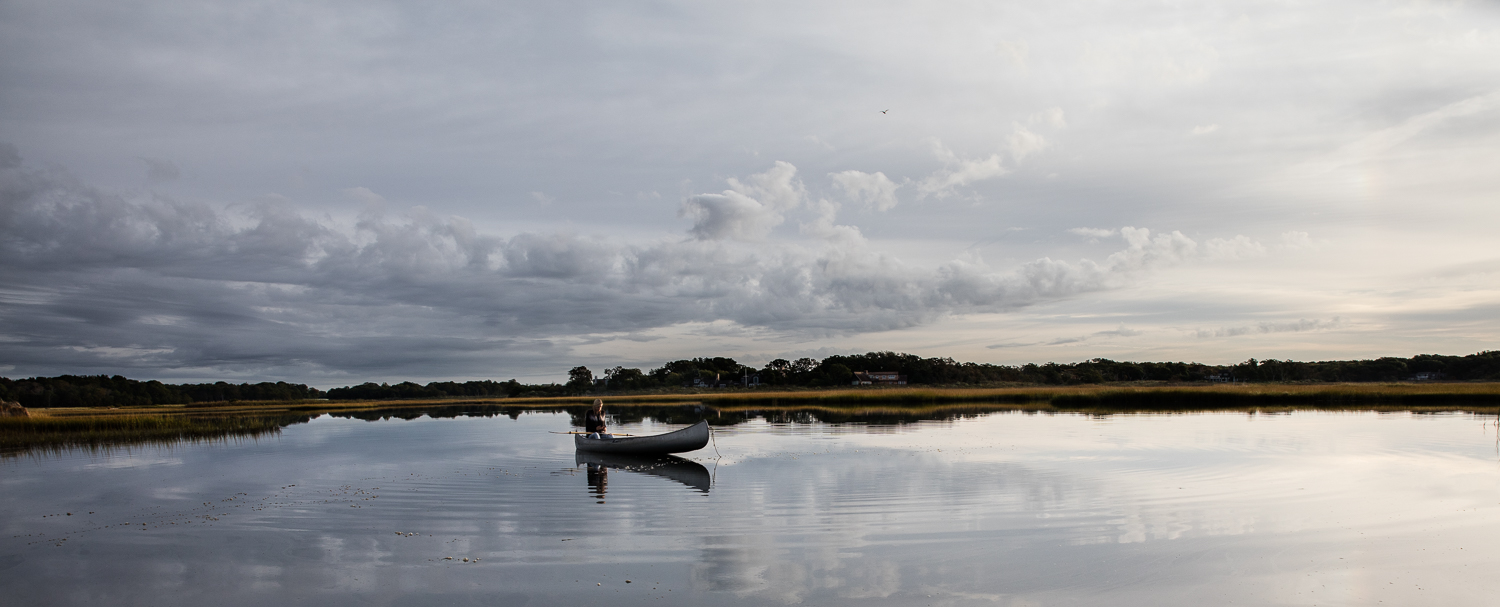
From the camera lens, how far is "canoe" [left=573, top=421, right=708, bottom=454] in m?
21.8

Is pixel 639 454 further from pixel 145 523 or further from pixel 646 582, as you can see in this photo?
pixel 646 582

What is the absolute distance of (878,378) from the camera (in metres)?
141

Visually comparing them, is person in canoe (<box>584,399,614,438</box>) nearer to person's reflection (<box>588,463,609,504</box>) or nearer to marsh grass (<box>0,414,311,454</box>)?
person's reflection (<box>588,463,609,504</box>)

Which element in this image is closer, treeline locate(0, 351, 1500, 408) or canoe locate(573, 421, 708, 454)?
canoe locate(573, 421, 708, 454)

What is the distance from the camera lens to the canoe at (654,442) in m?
21.8

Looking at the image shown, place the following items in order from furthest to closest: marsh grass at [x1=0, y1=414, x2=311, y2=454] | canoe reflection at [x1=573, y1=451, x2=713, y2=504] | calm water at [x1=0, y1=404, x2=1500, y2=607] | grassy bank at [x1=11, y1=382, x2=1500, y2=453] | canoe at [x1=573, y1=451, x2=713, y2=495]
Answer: grassy bank at [x1=11, y1=382, x2=1500, y2=453] < marsh grass at [x1=0, y1=414, x2=311, y2=454] < canoe at [x1=573, y1=451, x2=713, y2=495] < canoe reflection at [x1=573, y1=451, x2=713, y2=504] < calm water at [x1=0, y1=404, x2=1500, y2=607]

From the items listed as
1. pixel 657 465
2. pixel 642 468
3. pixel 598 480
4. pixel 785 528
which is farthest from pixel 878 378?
pixel 785 528

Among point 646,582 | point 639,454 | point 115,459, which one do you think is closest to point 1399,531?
point 646,582

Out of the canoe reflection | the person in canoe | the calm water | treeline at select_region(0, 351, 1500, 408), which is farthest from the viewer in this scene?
treeline at select_region(0, 351, 1500, 408)

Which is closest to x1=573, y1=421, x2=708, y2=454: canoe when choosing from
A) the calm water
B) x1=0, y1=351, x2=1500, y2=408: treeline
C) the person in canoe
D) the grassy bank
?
the person in canoe

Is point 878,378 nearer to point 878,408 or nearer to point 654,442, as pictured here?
point 878,408

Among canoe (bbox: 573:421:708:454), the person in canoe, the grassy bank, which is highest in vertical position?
the person in canoe

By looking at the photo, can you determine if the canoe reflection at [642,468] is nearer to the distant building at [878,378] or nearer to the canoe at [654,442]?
the canoe at [654,442]

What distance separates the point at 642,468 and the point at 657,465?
72cm
